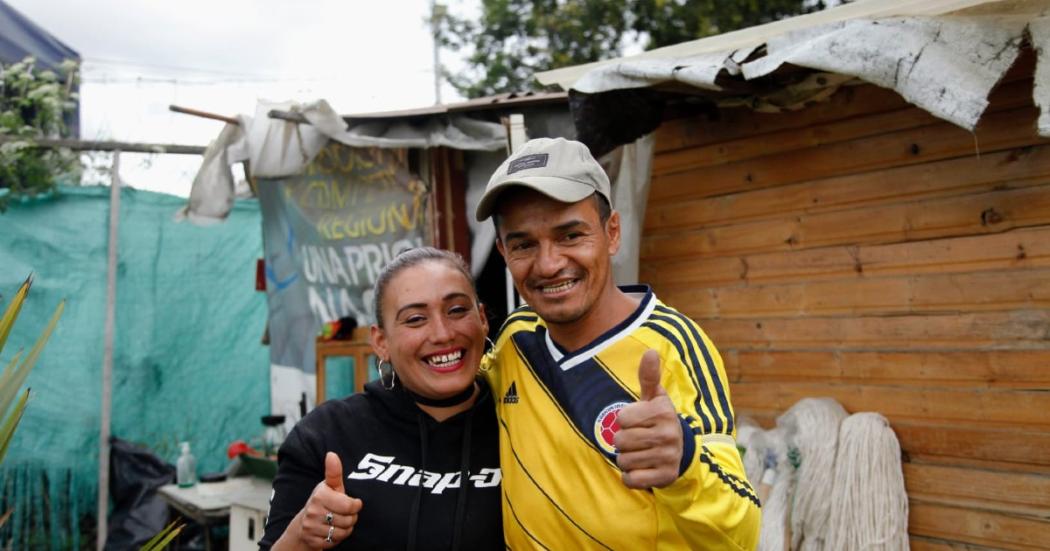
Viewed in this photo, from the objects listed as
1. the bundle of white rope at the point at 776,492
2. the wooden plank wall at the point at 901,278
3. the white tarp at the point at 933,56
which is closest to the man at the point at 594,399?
the white tarp at the point at 933,56

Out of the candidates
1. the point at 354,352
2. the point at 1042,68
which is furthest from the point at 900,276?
the point at 354,352

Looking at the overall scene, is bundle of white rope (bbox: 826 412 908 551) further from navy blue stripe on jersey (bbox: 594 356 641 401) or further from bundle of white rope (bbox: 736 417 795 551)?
navy blue stripe on jersey (bbox: 594 356 641 401)

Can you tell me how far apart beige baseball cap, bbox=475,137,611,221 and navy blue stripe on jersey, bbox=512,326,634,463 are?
38 centimetres

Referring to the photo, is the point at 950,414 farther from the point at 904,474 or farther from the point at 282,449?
the point at 282,449

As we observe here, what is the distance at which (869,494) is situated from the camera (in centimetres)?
393

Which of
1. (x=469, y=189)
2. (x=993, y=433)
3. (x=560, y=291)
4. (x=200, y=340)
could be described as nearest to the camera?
(x=560, y=291)

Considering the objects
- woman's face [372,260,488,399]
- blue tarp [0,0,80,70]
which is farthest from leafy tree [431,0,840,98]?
woman's face [372,260,488,399]

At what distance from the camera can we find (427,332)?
2.24m

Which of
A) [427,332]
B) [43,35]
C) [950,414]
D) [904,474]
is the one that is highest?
[43,35]

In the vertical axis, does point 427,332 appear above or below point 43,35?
below

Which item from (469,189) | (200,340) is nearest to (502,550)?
(469,189)

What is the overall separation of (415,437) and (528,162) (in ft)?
2.51

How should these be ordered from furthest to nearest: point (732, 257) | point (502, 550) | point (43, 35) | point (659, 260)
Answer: point (43, 35) → point (659, 260) → point (732, 257) → point (502, 550)

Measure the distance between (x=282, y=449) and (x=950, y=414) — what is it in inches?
115
